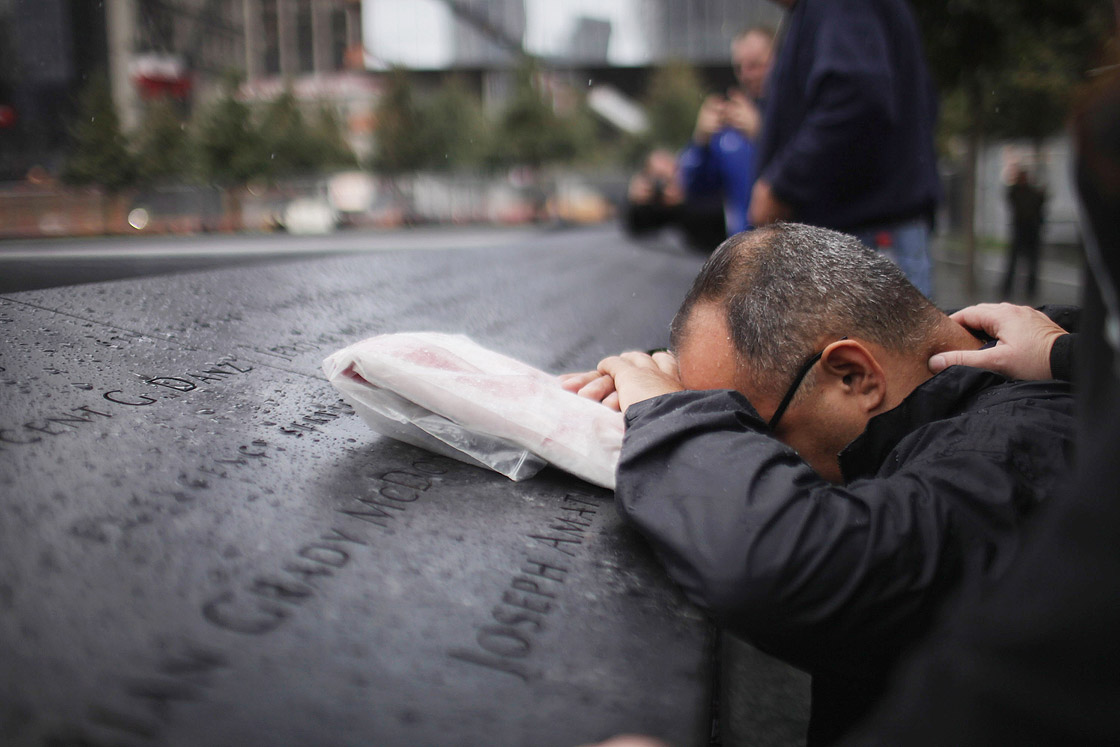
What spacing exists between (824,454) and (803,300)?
0.87 ft

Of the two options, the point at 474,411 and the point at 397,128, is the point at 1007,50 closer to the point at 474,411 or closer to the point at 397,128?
the point at 397,128

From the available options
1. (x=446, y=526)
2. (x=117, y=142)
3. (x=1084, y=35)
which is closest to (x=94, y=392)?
(x=446, y=526)

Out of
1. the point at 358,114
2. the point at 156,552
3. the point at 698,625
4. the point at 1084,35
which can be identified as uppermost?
the point at 1084,35

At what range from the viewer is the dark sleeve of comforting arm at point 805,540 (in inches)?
36.6

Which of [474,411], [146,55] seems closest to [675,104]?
[146,55]

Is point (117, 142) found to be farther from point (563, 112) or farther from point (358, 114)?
point (563, 112)

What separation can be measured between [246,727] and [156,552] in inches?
11.0

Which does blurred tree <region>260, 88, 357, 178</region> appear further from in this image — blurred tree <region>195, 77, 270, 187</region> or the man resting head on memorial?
the man resting head on memorial

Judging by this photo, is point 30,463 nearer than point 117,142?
Yes

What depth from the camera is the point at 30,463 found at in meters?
1.00

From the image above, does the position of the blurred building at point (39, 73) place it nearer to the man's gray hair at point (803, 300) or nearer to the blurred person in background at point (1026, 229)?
the man's gray hair at point (803, 300)

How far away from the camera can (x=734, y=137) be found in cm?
464

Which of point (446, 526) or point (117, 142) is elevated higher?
point (117, 142)

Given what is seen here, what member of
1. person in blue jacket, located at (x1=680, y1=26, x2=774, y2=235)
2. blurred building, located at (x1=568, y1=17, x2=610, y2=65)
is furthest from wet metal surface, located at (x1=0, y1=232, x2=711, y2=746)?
blurred building, located at (x1=568, y1=17, x2=610, y2=65)
